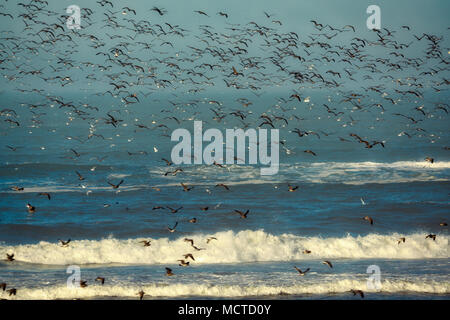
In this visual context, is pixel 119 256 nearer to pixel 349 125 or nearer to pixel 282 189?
pixel 282 189

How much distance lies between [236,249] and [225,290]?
686 cm

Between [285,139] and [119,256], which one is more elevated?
[285,139]

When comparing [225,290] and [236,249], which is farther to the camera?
[236,249]

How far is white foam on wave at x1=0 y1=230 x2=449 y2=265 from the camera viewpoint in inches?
1046

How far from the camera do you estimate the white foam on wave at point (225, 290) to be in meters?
20.5

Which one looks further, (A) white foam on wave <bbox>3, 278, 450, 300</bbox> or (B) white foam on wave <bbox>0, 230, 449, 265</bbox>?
(B) white foam on wave <bbox>0, 230, 449, 265</bbox>

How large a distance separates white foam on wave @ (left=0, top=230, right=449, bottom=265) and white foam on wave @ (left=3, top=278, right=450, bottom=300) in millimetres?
4599

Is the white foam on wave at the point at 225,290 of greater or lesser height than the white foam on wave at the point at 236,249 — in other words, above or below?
below

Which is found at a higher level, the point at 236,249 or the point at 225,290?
the point at 236,249

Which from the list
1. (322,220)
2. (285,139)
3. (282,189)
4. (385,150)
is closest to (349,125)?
(285,139)

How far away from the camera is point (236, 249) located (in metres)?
27.8

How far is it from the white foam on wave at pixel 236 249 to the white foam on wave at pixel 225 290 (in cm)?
460

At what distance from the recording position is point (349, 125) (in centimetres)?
9588
